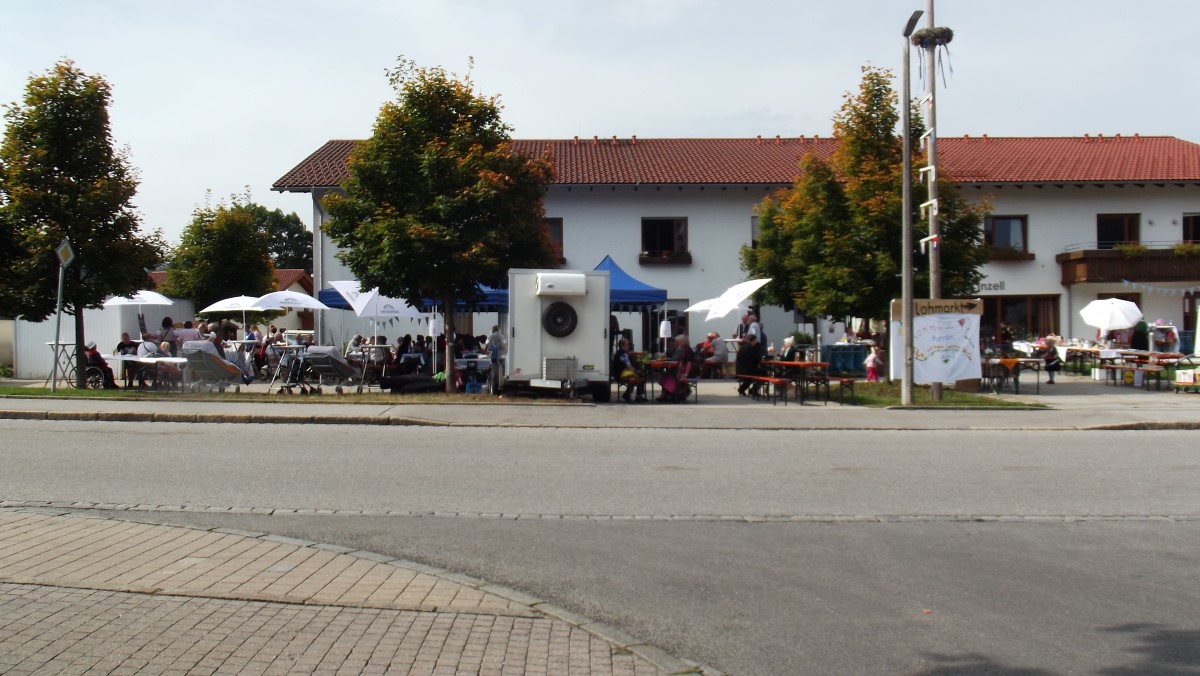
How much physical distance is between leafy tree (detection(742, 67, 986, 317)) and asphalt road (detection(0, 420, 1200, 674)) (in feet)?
26.0

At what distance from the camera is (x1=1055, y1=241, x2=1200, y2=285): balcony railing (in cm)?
3319

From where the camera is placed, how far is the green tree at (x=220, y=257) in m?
42.6

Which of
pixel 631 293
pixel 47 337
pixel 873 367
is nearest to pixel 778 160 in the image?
pixel 873 367

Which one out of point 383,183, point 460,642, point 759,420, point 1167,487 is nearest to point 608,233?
point 383,183

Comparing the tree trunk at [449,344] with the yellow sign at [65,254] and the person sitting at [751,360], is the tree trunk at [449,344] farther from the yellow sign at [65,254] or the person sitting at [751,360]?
the yellow sign at [65,254]

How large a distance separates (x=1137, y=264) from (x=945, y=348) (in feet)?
59.4

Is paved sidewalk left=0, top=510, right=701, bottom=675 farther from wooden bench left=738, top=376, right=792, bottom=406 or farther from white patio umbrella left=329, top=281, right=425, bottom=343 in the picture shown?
white patio umbrella left=329, top=281, right=425, bottom=343

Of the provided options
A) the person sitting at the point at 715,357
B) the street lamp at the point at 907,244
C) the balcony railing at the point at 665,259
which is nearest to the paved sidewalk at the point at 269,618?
the street lamp at the point at 907,244

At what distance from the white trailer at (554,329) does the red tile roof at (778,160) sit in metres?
13.6

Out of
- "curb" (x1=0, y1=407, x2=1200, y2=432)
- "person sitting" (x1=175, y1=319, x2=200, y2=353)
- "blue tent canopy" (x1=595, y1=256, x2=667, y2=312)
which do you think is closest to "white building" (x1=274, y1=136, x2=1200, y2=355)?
"person sitting" (x1=175, y1=319, x2=200, y2=353)

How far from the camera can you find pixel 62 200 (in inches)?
741

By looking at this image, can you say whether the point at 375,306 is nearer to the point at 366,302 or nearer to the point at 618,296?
the point at 366,302

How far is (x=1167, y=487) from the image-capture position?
1017 centimetres

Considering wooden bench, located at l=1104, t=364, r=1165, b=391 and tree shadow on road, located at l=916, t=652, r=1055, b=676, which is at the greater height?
wooden bench, located at l=1104, t=364, r=1165, b=391
